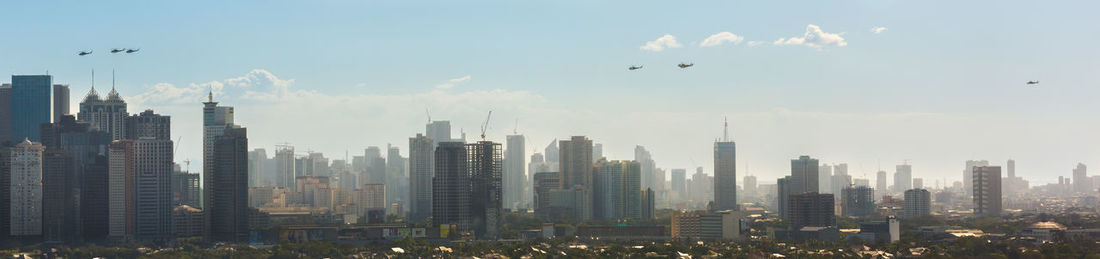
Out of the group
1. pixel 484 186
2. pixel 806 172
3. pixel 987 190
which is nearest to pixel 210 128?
pixel 484 186

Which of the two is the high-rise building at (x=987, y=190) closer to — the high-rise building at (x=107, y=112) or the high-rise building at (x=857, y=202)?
the high-rise building at (x=857, y=202)

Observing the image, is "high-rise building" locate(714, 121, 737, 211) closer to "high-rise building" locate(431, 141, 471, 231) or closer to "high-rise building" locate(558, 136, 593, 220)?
"high-rise building" locate(558, 136, 593, 220)

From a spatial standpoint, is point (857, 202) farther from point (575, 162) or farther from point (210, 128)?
point (210, 128)

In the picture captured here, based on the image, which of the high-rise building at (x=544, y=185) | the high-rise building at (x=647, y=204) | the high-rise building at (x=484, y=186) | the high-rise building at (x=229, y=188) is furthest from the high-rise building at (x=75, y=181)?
the high-rise building at (x=647, y=204)

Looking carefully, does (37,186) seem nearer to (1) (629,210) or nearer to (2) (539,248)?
(2) (539,248)

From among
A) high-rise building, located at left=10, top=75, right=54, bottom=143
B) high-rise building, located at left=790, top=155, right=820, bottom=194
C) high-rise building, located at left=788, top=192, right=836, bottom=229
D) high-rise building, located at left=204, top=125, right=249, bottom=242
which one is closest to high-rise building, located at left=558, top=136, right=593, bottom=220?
high-rise building, located at left=790, top=155, right=820, bottom=194
